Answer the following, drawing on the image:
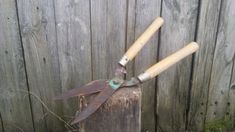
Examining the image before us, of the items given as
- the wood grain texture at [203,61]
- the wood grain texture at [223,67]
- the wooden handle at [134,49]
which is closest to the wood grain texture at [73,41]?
the wooden handle at [134,49]

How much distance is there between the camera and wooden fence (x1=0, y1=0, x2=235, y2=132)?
2061 millimetres

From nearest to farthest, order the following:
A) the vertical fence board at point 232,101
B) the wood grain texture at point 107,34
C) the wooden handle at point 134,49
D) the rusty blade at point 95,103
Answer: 1. the rusty blade at point 95,103
2. the wooden handle at point 134,49
3. the wood grain texture at point 107,34
4. the vertical fence board at point 232,101

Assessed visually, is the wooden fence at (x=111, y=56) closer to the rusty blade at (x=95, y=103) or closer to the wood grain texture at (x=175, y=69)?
the wood grain texture at (x=175, y=69)

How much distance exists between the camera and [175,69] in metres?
2.25

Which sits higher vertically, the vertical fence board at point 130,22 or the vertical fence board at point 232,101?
the vertical fence board at point 130,22

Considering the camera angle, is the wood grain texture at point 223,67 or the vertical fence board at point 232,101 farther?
the vertical fence board at point 232,101

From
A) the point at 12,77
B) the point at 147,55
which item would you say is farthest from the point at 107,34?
the point at 12,77

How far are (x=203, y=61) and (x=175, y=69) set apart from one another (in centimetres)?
18

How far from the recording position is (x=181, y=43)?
2162 millimetres

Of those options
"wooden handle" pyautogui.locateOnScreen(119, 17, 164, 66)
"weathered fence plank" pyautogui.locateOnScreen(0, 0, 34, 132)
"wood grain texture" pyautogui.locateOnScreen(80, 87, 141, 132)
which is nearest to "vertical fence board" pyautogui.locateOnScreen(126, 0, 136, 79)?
"wooden handle" pyautogui.locateOnScreen(119, 17, 164, 66)

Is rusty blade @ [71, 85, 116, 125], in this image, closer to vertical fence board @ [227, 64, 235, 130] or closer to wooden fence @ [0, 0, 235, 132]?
wooden fence @ [0, 0, 235, 132]

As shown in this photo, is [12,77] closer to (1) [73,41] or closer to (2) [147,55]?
(1) [73,41]

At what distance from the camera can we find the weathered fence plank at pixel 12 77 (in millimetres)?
2072

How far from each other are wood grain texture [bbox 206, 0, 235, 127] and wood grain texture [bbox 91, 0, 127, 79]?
60 cm
